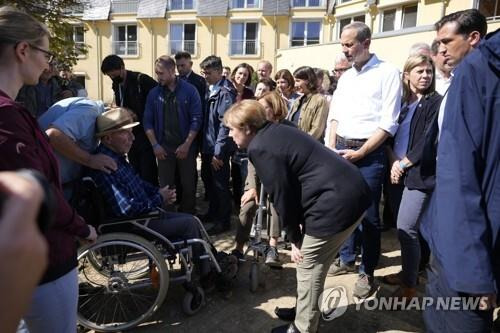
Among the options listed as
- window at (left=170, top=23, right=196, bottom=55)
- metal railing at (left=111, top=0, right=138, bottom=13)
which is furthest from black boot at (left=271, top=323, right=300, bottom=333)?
metal railing at (left=111, top=0, right=138, bottom=13)

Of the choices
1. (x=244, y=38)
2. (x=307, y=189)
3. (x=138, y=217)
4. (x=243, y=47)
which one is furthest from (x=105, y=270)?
(x=244, y=38)

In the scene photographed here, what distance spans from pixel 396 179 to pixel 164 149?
2622mm

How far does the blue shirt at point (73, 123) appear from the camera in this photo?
2414 mm

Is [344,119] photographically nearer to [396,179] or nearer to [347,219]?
[396,179]

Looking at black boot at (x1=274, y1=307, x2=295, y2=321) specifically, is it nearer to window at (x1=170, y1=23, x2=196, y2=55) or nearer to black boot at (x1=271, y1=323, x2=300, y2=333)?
black boot at (x1=271, y1=323, x2=300, y2=333)

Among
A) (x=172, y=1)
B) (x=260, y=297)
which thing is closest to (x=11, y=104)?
(x=260, y=297)

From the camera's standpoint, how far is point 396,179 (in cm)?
299

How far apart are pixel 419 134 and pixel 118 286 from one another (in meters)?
2.53

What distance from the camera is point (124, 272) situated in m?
2.72

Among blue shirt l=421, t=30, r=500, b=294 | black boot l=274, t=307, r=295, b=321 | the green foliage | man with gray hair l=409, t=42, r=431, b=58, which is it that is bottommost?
black boot l=274, t=307, r=295, b=321

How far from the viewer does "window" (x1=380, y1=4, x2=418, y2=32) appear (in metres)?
17.4

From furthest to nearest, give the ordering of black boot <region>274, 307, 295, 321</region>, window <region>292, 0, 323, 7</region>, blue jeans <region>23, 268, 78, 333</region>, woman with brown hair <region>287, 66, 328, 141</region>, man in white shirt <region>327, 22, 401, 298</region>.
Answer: window <region>292, 0, 323, 7</region> → woman with brown hair <region>287, 66, 328, 141</region> → man in white shirt <region>327, 22, 401, 298</region> → black boot <region>274, 307, 295, 321</region> → blue jeans <region>23, 268, 78, 333</region>

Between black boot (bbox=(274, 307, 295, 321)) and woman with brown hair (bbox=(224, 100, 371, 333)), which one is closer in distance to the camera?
woman with brown hair (bbox=(224, 100, 371, 333))

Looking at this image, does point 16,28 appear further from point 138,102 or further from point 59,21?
point 59,21
